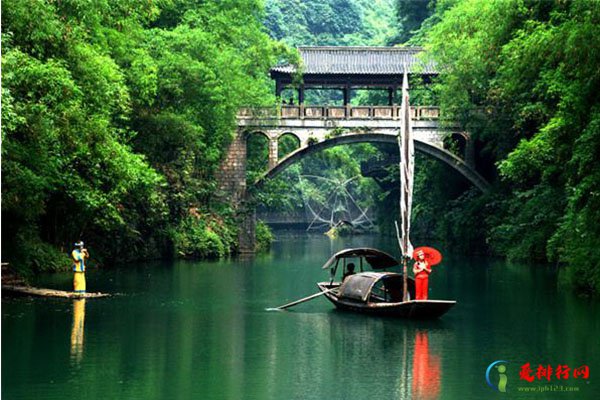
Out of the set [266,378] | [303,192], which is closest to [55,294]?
[266,378]

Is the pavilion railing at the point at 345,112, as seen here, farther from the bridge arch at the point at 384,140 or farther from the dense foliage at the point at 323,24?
the dense foliage at the point at 323,24

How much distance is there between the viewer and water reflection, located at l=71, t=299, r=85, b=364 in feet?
54.4

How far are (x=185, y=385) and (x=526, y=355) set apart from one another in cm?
558

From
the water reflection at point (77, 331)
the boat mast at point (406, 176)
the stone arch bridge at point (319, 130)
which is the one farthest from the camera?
the stone arch bridge at point (319, 130)

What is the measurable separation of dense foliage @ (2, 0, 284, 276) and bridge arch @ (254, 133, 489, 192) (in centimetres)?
271

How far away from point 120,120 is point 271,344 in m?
16.7

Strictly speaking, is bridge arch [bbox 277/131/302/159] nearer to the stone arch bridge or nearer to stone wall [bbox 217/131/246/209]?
the stone arch bridge

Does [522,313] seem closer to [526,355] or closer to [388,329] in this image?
[388,329]

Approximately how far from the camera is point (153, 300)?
24.2 m

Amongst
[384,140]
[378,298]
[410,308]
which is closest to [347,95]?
[384,140]

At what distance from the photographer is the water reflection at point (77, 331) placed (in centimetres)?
1658

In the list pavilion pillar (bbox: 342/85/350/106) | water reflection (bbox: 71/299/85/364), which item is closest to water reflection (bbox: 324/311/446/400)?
water reflection (bbox: 71/299/85/364)

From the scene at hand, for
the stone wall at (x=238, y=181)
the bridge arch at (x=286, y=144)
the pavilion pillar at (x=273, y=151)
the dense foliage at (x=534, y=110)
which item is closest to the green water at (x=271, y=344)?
the dense foliage at (x=534, y=110)

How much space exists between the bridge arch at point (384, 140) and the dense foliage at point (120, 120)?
2.71 metres
